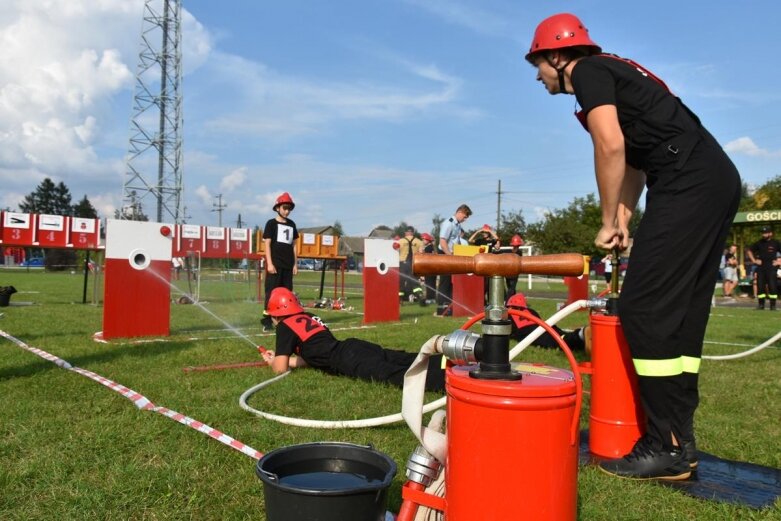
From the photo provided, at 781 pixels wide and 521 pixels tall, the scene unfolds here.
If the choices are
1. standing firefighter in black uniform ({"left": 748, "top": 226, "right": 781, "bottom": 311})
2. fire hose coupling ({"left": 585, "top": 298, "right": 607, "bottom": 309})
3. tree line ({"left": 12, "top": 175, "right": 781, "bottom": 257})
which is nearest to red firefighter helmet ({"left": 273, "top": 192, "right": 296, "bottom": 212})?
fire hose coupling ({"left": 585, "top": 298, "right": 607, "bottom": 309})

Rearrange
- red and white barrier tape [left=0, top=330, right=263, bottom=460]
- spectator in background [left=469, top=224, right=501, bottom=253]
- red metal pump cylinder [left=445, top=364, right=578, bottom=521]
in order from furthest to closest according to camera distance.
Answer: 1. spectator in background [left=469, top=224, right=501, bottom=253]
2. red and white barrier tape [left=0, top=330, right=263, bottom=460]
3. red metal pump cylinder [left=445, top=364, right=578, bottom=521]

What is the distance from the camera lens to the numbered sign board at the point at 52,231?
A: 16.2 meters

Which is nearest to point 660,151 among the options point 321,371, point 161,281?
point 321,371

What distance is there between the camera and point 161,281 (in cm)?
787

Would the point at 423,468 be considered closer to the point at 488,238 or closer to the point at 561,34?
the point at 561,34

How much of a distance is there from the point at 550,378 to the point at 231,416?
2.59 m

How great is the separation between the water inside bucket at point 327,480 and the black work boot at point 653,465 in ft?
4.52

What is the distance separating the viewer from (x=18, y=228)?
16.6 meters

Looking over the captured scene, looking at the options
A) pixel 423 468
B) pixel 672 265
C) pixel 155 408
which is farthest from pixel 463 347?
pixel 155 408

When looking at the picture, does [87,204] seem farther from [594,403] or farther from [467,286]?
[594,403]

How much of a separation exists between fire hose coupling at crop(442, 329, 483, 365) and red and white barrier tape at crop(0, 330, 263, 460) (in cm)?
A: 152

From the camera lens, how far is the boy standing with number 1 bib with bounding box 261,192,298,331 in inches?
344

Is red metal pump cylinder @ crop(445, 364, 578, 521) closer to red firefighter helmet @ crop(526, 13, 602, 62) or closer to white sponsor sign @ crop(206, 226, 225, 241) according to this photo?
red firefighter helmet @ crop(526, 13, 602, 62)

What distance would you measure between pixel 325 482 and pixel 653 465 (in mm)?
1619
